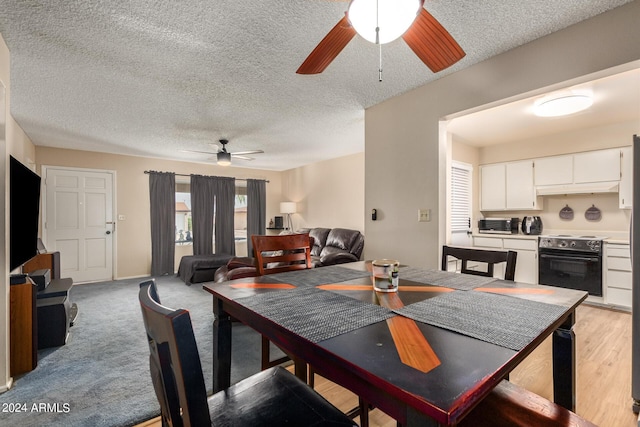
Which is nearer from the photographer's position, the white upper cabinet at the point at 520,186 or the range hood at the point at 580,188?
the range hood at the point at 580,188

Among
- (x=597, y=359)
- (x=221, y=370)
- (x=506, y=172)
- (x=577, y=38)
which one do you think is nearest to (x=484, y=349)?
(x=221, y=370)

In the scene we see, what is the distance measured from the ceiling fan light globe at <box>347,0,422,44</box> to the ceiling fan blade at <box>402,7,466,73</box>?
9 cm

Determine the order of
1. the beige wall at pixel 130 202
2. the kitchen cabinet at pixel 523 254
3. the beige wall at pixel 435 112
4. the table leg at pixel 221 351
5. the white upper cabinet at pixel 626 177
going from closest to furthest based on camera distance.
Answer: the table leg at pixel 221 351 < the beige wall at pixel 435 112 < the white upper cabinet at pixel 626 177 < the kitchen cabinet at pixel 523 254 < the beige wall at pixel 130 202

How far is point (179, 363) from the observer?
590 millimetres

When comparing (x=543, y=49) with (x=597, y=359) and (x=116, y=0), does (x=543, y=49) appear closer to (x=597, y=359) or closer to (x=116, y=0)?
(x=597, y=359)

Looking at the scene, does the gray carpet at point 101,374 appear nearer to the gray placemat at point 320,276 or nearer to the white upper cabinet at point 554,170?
the gray placemat at point 320,276

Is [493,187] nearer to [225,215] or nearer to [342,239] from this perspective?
[342,239]

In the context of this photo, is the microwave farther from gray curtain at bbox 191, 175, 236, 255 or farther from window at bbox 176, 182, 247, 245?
window at bbox 176, 182, 247, 245

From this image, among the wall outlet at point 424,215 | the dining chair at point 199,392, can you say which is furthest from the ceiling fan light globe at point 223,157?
the dining chair at point 199,392

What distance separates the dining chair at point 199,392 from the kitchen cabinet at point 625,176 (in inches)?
186

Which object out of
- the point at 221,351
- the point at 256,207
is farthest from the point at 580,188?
the point at 256,207

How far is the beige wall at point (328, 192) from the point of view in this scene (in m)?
5.80

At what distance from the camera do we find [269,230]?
751 cm

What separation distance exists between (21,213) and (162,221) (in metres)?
3.52
